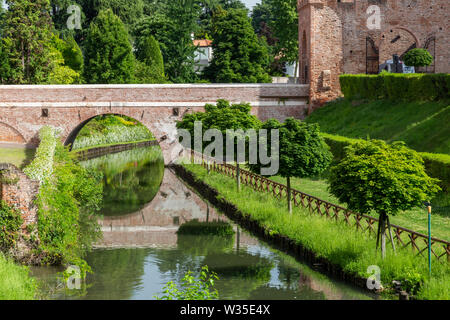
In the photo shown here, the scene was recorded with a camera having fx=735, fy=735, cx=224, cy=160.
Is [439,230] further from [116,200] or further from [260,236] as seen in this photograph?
[116,200]

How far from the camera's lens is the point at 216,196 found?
25078mm

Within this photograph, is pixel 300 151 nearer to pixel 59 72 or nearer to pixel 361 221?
pixel 361 221

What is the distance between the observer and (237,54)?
5088 centimetres

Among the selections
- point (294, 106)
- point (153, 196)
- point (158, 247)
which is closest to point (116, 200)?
point (153, 196)

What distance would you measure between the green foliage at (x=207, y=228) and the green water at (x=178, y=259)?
3 cm

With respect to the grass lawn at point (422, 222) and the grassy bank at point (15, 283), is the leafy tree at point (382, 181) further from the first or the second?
the grassy bank at point (15, 283)

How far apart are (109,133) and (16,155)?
15.1 m

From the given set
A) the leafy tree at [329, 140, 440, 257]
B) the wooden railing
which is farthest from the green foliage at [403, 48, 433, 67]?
the leafy tree at [329, 140, 440, 257]

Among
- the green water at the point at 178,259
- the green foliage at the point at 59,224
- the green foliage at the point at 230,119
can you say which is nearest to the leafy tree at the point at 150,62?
the green foliage at the point at 230,119

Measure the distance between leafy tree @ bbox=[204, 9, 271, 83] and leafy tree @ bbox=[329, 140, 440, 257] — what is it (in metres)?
36.0

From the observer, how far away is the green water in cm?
1458

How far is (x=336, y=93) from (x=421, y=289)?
26.4 metres

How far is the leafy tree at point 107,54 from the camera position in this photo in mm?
50500

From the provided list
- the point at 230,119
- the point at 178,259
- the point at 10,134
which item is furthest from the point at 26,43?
the point at 178,259
